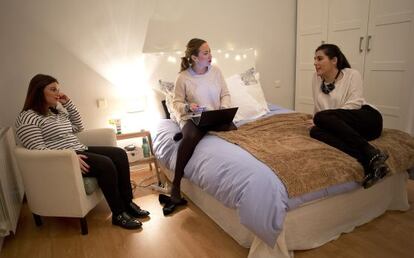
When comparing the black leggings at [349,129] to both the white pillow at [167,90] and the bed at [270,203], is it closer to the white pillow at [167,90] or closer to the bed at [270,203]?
the bed at [270,203]

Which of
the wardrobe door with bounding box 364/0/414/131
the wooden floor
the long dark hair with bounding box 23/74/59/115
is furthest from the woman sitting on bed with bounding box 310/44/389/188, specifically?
the long dark hair with bounding box 23/74/59/115

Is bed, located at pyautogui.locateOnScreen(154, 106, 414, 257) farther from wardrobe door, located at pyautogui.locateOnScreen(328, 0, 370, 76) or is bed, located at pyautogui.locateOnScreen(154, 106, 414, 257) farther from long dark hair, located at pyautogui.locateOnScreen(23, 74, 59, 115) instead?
wardrobe door, located at pyautogui.locateOnScreen(328, 0, 370, 76)

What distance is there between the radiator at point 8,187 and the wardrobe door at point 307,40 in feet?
10.5

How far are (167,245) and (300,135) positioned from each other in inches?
46.7

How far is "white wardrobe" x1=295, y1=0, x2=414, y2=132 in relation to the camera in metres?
2.64

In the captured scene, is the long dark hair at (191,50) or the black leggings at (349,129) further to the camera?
the long dark hair at (191,50)

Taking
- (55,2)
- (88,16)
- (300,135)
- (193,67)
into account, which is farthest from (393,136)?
(55,2)

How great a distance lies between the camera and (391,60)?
2.76 m

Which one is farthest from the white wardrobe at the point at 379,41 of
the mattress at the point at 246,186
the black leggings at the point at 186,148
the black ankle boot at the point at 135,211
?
the black ankle boot at the point at 135,211

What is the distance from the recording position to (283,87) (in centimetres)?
387

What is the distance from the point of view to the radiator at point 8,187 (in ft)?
6.03

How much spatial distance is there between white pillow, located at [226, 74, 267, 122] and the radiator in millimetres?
1811

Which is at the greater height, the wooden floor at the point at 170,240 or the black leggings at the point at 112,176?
the black leggings at the point at 112,176

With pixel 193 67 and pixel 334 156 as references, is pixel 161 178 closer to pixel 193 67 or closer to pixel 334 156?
pixel 193 67
